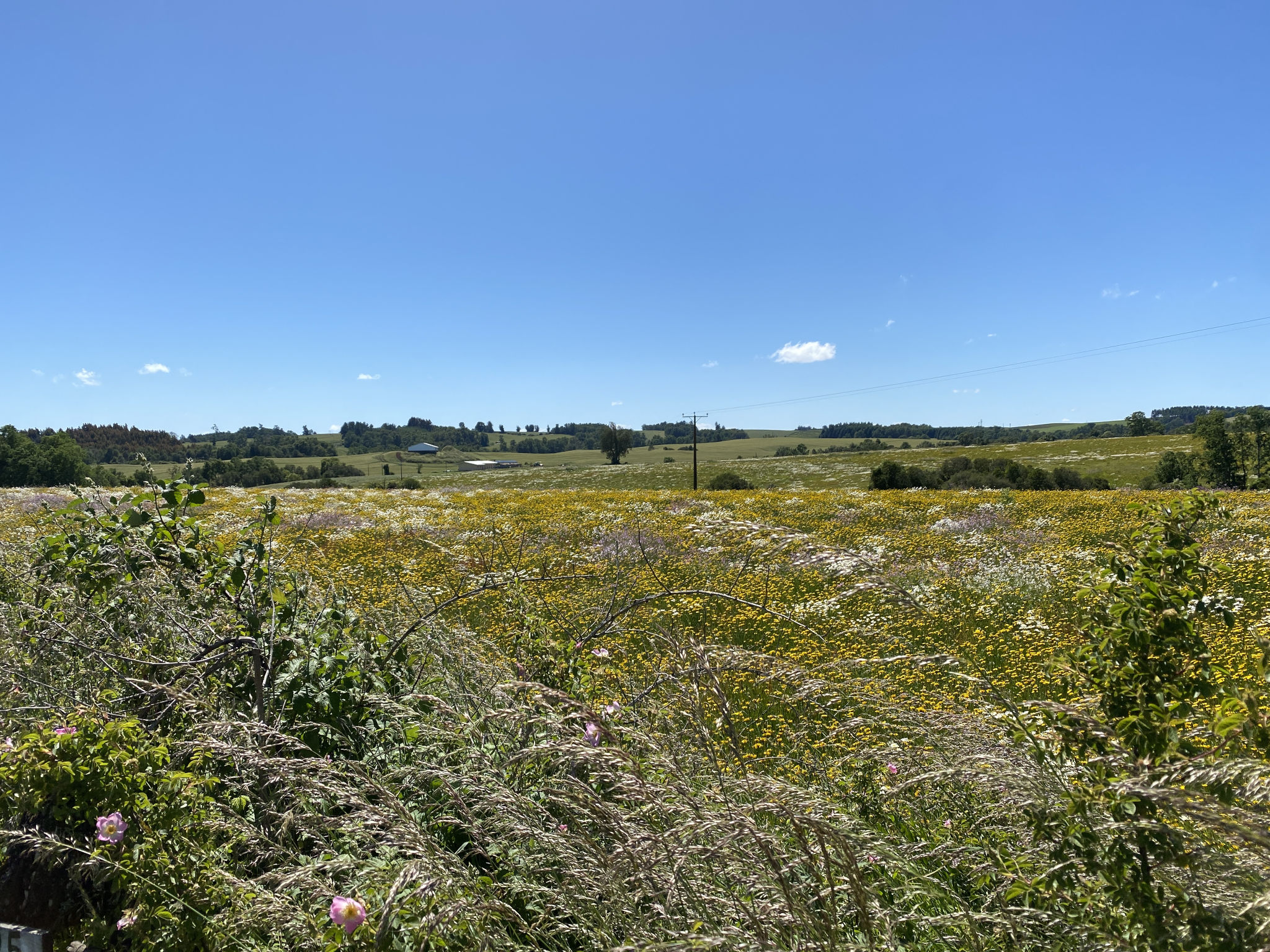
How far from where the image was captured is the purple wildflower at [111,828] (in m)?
2.38

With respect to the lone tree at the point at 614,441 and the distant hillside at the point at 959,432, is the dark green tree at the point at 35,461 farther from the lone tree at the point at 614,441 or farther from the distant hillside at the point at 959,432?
the distant hillside at the point at 959,432

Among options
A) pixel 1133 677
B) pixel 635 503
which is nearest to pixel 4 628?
pixel 1133 677

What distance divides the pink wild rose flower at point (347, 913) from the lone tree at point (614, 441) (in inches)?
4053

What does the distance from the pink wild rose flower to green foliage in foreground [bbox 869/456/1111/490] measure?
123 feet

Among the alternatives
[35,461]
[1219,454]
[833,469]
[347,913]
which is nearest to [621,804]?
[347,913]

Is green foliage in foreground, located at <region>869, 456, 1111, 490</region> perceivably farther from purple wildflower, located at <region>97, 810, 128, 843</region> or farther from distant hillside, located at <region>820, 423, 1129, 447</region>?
distant hillside, located at <region>820, 423, 1129, 447</region>

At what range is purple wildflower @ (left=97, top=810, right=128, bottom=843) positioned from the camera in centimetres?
238

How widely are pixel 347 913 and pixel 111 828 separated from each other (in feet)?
3.99

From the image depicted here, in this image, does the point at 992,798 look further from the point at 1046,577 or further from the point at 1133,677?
the point at 1046,577

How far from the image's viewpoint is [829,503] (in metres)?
25.1

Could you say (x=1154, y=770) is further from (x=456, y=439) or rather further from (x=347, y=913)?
(x=456, y=439)

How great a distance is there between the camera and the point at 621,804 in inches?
118

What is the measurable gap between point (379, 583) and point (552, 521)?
1044cm

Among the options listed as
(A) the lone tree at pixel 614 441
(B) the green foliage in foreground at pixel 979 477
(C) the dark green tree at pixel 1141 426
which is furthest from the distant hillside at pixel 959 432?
(B) the green foliage in foreground at pixel 979 477
